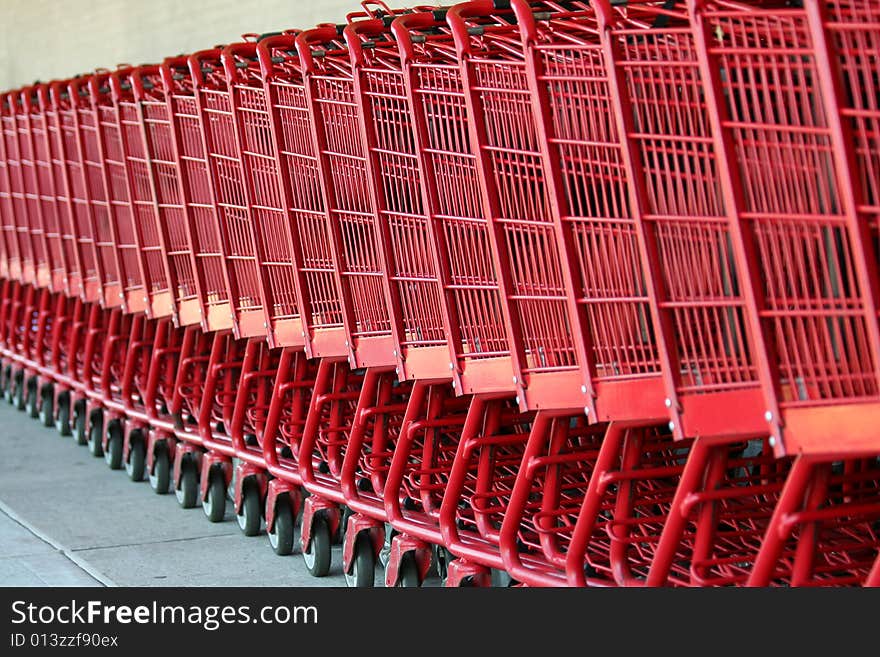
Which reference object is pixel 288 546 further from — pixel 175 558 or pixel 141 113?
pixel 141 113

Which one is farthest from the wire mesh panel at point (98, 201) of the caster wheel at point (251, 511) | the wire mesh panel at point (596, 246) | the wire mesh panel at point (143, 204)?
the wire mesh panel at point (596, 246)

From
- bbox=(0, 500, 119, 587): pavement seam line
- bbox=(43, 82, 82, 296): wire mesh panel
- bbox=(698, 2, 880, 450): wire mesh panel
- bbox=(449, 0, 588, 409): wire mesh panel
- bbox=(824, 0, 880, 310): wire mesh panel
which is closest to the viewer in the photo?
bbox=(824, 0, 880, 310): wire mesh panel

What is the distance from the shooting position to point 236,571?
5.31 meters

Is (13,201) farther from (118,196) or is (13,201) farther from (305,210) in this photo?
(305,210)

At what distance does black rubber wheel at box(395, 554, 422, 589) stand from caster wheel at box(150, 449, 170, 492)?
225 centimetres

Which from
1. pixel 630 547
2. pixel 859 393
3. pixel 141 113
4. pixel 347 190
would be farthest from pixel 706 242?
pixel 141 113

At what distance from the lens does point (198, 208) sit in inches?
244

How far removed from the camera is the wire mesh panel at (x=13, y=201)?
28.6 ft

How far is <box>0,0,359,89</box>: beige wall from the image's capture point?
29.3 feet

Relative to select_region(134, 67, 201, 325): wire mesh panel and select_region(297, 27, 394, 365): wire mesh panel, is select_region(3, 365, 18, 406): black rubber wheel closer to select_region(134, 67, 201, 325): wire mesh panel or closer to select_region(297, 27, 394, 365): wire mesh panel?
select_region(134, 67, 201, 325): wire mesh panel

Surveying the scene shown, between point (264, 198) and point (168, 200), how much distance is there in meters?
1.13

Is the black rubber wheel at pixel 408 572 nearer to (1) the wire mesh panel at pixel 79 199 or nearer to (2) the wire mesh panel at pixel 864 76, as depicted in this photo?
(2) the wire mesh panel at pixel 864 76

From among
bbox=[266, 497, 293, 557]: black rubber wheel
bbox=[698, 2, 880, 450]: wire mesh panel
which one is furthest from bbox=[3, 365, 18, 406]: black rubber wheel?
bbox=[698, 2, 880, 450]: wire mesh panel

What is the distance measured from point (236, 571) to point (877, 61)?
10.7ft
